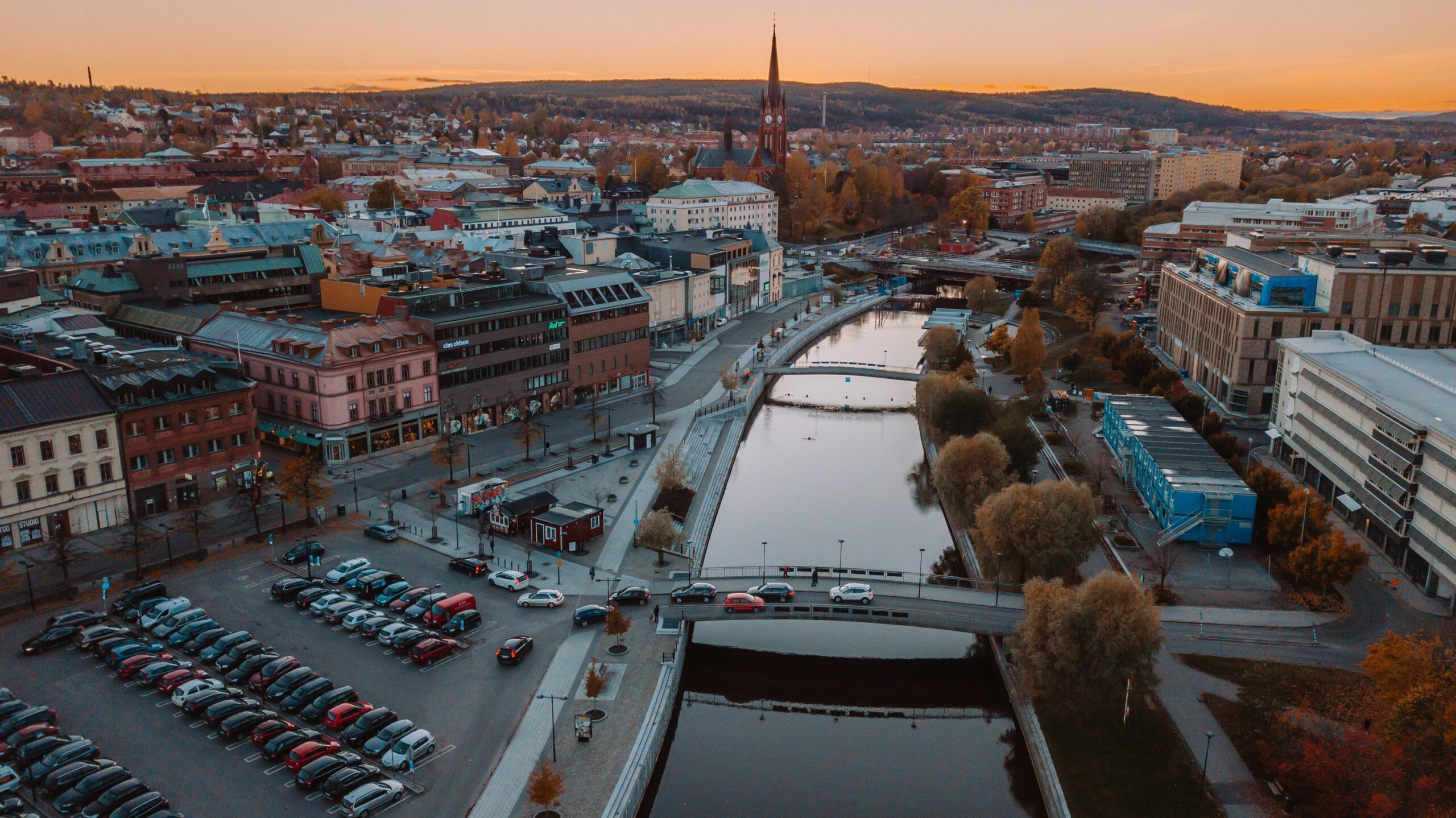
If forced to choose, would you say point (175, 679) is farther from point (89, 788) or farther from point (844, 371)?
point (844, 371)

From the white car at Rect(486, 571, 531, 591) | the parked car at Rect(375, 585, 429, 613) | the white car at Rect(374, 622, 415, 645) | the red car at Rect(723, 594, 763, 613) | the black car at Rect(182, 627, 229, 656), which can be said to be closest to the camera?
the black car at Rect(182, 627, 229, 656)

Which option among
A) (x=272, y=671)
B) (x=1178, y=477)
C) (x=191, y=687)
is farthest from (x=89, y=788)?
(x=1178, y=477)

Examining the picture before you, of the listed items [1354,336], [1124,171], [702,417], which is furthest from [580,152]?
[1354,336]

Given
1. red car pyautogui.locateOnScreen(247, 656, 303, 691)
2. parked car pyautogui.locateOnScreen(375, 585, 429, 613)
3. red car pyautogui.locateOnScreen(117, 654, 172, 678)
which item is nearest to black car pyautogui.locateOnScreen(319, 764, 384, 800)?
red car pyautogui.locateOnScreen(247, 656, 303, 691)

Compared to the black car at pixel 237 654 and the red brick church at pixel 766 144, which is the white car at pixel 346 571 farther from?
the red brick church at pixel 766 144

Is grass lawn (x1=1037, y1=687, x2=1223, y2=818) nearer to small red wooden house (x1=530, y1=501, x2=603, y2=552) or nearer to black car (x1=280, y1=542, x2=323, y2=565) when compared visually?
small red wooden house (x1=530, y1=501, x2=603, y2=552)
